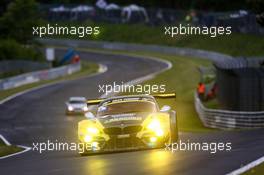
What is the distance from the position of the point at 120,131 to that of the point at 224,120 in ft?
48.6

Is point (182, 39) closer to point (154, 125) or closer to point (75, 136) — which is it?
point (75, 136)

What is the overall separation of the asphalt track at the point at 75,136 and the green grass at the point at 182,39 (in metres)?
6.23

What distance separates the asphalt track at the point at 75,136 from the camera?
46.3 feet

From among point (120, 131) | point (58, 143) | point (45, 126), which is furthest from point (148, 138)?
point (45, 126)

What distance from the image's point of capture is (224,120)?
31547mm

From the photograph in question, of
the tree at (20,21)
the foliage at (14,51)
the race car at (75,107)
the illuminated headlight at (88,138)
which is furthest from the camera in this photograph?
the tree at (20,21)

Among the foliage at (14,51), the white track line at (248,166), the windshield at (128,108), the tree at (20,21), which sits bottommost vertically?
the white track line at (248,166)

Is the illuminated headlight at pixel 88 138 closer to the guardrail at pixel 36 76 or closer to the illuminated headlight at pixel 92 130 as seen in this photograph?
the illuminated headlight at pixel 92 130

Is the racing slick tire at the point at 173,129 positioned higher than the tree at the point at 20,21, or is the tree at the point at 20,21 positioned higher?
the tree at the point at 20,21

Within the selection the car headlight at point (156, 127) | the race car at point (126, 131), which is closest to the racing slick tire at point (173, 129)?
the race car at point (126, 131)

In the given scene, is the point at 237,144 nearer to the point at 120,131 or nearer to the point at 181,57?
the point at 120,131

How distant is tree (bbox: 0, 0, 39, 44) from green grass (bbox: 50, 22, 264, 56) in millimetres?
15491

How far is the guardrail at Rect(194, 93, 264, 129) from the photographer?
1171 inches

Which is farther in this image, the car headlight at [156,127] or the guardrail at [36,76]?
the guardrail at [36,76]
